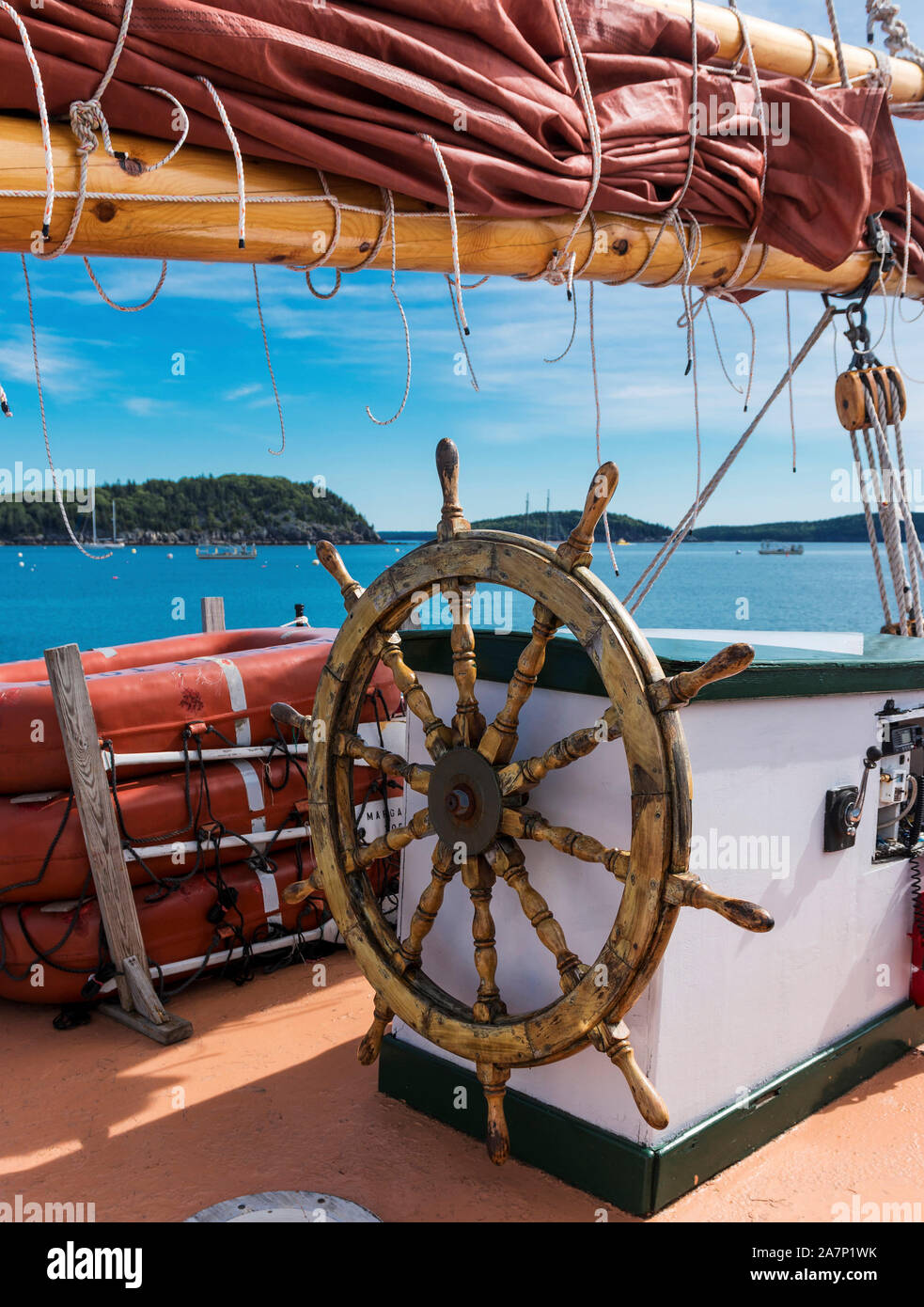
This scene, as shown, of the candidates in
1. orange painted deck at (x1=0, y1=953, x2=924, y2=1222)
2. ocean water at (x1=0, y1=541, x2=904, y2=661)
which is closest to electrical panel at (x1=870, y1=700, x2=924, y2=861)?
orange painted deck at (x1=0, y1=953, x2=924, y2=1222)

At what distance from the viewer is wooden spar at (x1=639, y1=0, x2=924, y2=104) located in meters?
3.64

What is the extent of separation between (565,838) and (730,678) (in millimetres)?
580

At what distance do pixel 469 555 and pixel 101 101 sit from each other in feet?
4.07

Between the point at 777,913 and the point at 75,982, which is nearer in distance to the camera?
the point at 777,913

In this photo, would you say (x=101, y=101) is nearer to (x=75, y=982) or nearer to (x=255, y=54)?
(x=255, y=54)

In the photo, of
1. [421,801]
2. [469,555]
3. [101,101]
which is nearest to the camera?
[101,101]

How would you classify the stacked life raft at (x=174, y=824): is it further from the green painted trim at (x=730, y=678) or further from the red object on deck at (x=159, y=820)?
the green painted trim at (x=730, y=678)

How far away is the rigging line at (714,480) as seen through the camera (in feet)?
13.3

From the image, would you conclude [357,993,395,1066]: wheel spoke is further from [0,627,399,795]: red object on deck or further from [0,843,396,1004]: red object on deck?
[0,627,399,795]: red object on deck

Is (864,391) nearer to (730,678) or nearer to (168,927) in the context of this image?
(730,678)

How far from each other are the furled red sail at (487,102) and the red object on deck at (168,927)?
8.47ft

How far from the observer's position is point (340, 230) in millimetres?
2551

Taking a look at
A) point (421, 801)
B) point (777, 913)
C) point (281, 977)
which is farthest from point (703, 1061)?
point (281, 977)

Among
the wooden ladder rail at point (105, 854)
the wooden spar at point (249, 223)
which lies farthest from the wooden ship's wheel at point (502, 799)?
the wooden ladder rail at point (105, 854)
